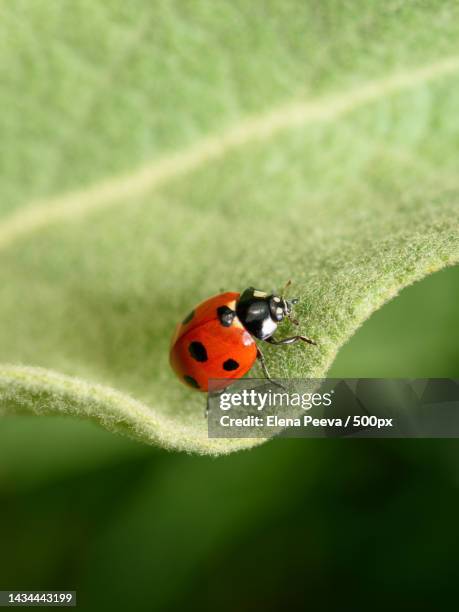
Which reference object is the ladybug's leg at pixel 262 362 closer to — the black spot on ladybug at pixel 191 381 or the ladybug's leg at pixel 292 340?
the ladybug's leg at pixel 292 340

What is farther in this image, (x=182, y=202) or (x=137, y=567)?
(x=137, y=567)

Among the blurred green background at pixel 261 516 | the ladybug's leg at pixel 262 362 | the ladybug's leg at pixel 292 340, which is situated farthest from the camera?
the blurred green background at pixel 261 516

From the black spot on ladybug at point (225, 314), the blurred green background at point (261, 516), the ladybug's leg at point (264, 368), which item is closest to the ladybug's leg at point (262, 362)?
the ladybug's leg at point (264, 368)

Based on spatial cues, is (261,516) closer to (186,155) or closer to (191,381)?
(191,381)

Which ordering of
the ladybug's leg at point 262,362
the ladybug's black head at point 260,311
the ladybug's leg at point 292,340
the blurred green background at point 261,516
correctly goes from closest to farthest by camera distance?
the ladybug's leg at point 292,340 < the ladybug's leg at point 262,362 < the ladybug's black head at point 260,311 < the blurred green background at point 261,516

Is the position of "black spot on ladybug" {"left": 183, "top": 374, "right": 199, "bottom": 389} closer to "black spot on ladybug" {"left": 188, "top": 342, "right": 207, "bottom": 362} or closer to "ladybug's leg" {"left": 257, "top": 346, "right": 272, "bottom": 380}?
"black spot on ladybug" {"left": 188, "top": 342, "right": 207, "bottom": 362}

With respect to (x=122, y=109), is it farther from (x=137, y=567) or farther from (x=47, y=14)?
(x=137, y=567)

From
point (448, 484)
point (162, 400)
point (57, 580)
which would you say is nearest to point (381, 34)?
point (162, 400)
